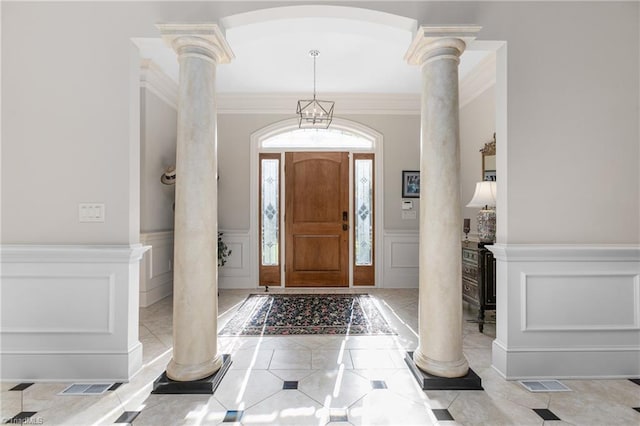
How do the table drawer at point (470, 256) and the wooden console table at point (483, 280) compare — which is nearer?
the wooden console table at point (483, 280)

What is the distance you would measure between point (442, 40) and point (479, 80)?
2.25 meters

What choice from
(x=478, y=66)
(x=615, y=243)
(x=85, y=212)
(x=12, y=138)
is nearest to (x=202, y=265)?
(x=85, y=212)

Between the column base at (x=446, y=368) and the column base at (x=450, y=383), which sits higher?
the column base at (x=446, y=368)

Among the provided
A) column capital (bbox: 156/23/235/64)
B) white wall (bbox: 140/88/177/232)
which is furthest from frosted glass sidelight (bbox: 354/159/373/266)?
column capital (bbox: 156/23/235/64)

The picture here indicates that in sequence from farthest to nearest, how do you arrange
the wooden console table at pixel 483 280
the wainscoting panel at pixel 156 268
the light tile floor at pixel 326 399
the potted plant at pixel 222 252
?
1. the potted plant at pixel 222 252
2. the wainscoting panel at pixel 156 268
3. the wooden console table at pixel 483 280
4. the light tile floor at pixel 326 399

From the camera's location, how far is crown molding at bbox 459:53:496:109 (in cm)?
386

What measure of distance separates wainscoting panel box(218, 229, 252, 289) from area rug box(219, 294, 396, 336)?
487 millimetres

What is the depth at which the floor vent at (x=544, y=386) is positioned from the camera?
2.23 meters

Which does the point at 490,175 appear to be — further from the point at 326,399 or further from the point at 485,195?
the point at 326,399

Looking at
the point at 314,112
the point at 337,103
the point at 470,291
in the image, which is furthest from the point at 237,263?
the point at 470,291

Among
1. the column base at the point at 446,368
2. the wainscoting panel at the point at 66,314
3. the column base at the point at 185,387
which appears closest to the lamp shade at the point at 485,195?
the column base at the point at 446,368

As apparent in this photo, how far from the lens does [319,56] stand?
12.7ft

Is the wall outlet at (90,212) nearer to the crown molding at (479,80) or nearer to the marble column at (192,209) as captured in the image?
the marble column at (192,209)

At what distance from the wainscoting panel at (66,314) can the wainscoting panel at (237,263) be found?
2842 mm
